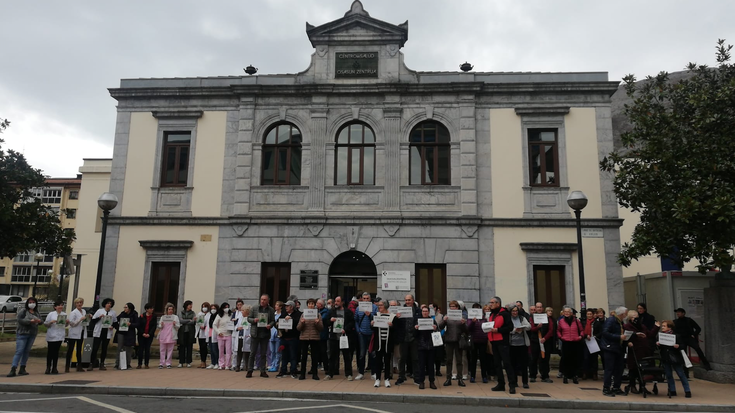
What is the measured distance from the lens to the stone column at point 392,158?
1764cm

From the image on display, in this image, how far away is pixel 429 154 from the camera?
18.2 m

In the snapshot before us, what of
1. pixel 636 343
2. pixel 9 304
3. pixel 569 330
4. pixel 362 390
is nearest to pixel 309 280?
pixel 362 390

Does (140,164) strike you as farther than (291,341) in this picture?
Yes

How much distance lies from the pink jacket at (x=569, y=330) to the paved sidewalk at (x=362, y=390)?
104 centimetres

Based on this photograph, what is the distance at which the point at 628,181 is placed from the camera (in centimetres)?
1428

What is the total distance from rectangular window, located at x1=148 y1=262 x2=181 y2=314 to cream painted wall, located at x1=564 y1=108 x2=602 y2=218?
45.4 feet

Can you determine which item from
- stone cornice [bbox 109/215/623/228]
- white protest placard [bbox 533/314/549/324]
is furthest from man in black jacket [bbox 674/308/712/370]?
stone cornice [bbox 109/215/623/228]

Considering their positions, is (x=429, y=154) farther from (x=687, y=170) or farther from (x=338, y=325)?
(x=338, y=325)

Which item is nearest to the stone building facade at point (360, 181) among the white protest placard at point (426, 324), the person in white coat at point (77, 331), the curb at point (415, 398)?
the person in white coat at point (77, 331)

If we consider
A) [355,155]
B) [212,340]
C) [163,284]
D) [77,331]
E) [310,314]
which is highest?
[355,155]

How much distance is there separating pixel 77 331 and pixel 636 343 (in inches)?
509

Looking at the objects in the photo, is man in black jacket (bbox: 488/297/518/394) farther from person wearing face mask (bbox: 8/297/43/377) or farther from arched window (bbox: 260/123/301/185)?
person wearing face mask (bbox: 8/297/43/377)

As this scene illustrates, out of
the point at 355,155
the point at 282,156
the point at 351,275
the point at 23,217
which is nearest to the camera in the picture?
the point at 23,217

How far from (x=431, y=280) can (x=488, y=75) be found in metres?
7.55
